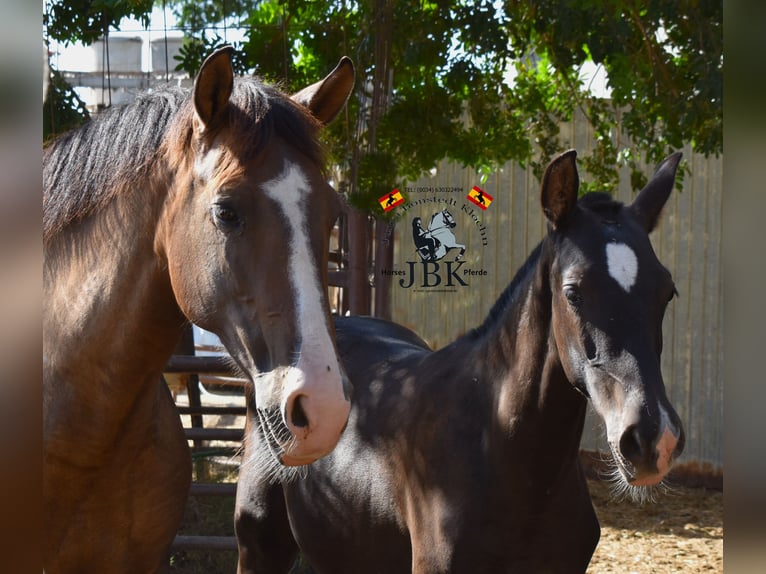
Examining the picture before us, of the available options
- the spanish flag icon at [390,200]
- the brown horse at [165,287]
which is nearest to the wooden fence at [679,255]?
the spanish flag icon at [390,200]

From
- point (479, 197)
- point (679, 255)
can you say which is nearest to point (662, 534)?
point (679, 255)

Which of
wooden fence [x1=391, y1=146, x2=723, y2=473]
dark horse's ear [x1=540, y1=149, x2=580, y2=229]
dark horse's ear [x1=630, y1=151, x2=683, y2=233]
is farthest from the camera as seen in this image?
wooden fence [x1=391, y1=146, x2=723, y2=473]

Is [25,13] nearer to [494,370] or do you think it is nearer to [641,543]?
[494,370]

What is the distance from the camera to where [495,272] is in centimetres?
740

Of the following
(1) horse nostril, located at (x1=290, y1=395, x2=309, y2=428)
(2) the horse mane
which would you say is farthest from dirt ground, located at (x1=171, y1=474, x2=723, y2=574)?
(1) horse nostril, located at (x1=290, y1=395, x2=309, y2=428)

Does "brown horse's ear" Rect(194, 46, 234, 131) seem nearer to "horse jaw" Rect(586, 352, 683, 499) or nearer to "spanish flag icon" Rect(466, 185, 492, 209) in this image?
"horse jaw" Rect(586, 352, 683, 499)

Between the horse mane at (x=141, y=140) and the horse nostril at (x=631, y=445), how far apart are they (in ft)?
3.56

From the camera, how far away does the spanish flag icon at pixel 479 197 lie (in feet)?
23.5

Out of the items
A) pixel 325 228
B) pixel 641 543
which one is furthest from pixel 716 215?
pixel 325 228

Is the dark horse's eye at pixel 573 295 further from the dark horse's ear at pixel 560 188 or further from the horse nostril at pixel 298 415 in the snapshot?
the horse nostril at pixel 298 415

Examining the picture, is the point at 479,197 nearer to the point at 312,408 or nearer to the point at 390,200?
the point at 390,200

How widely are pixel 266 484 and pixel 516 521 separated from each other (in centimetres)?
135

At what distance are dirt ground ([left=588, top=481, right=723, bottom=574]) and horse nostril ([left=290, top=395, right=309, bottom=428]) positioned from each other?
4.02 meters

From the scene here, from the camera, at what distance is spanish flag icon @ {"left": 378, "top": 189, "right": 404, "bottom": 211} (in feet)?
15.3
